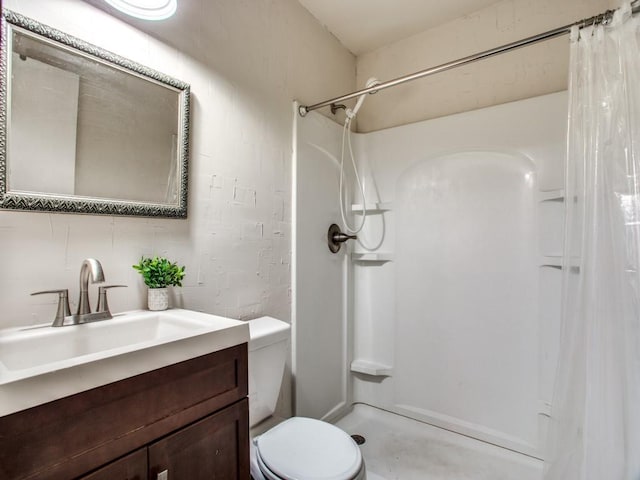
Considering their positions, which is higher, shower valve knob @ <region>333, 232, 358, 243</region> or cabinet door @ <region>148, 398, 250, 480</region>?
shower valve knob @ <region>333, 232, 358, 243</region>

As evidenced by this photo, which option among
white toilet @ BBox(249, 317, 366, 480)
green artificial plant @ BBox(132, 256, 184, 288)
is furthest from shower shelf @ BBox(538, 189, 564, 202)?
green artificial plant @ BBox(132, 256, 184, 288)

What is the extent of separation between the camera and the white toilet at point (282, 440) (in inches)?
46.7

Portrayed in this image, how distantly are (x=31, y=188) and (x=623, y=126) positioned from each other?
1.75 m

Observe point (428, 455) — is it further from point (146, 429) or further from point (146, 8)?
point (146, 8)

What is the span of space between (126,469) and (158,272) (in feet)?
1.98

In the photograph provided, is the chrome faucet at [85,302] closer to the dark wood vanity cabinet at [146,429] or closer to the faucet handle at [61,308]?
the faucet handle at [61,308]

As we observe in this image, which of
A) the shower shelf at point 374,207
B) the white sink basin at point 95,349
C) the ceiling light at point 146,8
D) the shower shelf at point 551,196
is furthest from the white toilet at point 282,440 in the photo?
the shower shelf at point 551,196

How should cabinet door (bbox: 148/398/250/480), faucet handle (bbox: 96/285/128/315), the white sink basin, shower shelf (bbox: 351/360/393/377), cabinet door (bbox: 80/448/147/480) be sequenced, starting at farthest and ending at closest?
shower shelf (bbox: 351/360/393/377), faucet handle (bbox: 96/285/128/315), cabinet door (bbox: 148/398/250/480), cabinet door (bbox: 80/448/147/480), the white sink basin

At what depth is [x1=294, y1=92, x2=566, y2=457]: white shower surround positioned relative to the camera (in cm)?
181

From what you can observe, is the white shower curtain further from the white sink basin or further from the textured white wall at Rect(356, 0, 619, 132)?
the white sink basin

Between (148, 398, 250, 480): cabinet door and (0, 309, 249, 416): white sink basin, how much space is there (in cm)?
20

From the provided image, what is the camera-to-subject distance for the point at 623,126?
3.41 feet

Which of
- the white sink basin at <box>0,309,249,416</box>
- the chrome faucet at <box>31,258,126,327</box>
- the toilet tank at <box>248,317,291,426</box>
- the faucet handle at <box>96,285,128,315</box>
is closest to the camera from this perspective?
the white sink basin at <box>0,309,249,416</box>

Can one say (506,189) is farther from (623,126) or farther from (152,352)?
(152,352)
